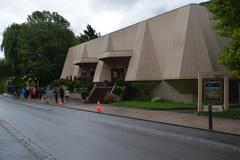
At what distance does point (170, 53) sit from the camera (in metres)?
36.5

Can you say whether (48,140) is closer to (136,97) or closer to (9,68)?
(136,97)

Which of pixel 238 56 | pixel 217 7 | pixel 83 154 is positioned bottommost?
pixel 83 154

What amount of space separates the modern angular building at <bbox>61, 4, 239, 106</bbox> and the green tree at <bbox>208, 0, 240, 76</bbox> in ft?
27.2

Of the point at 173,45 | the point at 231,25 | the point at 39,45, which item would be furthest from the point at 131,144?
the point at 39,45

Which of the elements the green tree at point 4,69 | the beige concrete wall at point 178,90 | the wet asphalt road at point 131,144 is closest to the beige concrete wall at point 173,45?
the beige concrete wall at point 178,90

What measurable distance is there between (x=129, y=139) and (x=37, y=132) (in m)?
3.76

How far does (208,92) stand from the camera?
79.0 ft

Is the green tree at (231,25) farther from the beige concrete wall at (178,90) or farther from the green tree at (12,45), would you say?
the green tree at (12,45)

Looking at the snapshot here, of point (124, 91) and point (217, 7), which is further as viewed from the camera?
point (124, 91)

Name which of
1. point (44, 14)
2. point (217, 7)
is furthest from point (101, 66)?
point (217, 7)

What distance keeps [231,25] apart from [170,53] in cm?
1585

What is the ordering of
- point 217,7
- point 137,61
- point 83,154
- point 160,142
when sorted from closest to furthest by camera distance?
point 83,154
point 160,142
point 217,7
point 137,61

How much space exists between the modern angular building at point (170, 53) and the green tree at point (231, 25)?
830cm

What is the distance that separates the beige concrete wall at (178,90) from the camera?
112ft
